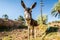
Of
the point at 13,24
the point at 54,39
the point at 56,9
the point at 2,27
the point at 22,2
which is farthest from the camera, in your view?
the point at 56,9

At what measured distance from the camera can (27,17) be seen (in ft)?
40.9

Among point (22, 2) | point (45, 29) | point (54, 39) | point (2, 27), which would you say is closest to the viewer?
point (22, 2)

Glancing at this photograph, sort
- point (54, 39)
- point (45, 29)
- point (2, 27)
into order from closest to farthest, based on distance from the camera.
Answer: point (54, 39) → point (45, 29) → point (2, 27)

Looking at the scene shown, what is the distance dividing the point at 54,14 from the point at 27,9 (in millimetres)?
23285

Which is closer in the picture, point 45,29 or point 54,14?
point 45,29

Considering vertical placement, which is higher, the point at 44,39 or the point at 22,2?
the point at 22,2

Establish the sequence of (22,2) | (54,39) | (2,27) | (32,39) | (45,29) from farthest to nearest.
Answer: (2,27) → (45,29) → (54,39) → (32,39) → (22,2)

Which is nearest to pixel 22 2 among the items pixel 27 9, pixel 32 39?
pixel 27 9

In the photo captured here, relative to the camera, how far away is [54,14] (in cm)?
3544

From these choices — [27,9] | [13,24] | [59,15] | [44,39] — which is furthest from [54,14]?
[27,9]

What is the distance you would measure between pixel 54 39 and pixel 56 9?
58.9ft

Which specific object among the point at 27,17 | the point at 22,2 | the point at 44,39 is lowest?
the point at 44,39

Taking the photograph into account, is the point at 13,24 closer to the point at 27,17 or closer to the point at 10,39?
the point at 10,39

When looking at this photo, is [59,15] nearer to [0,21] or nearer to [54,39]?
[0,21]
